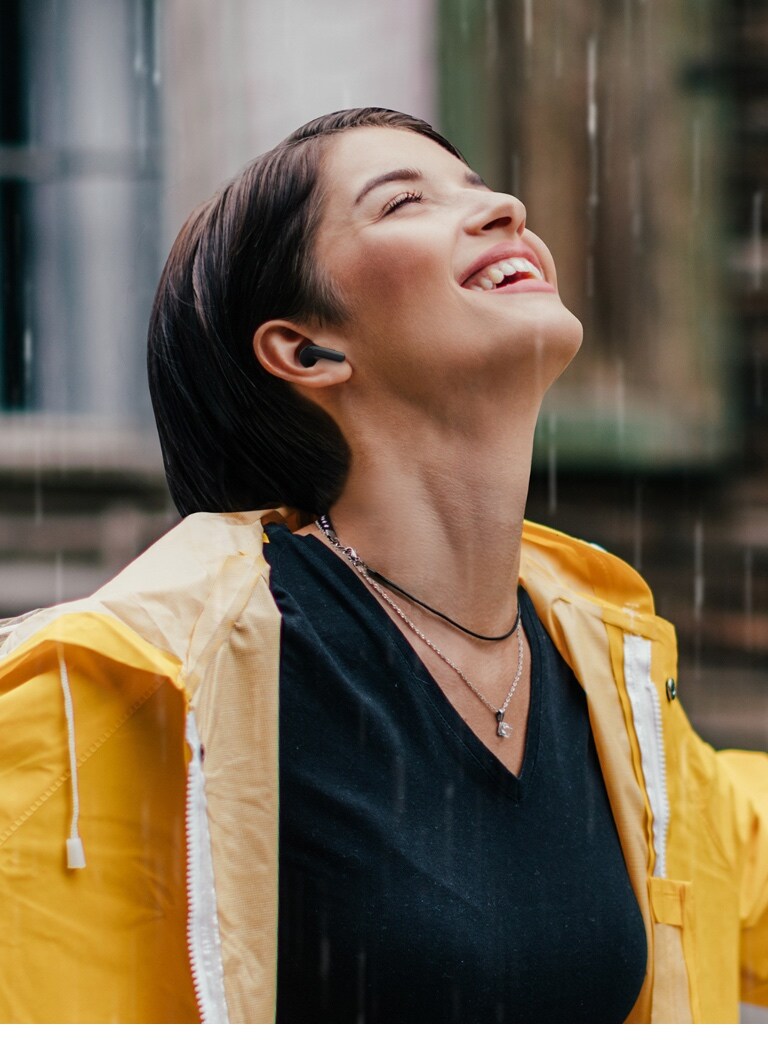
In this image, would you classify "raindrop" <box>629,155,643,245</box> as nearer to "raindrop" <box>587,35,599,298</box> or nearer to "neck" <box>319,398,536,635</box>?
"raindrop" <box>587,35,599,298</box>

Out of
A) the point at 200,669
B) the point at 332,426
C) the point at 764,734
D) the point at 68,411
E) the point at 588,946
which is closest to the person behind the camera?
the point at 200,669

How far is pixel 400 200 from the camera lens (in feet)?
5.73

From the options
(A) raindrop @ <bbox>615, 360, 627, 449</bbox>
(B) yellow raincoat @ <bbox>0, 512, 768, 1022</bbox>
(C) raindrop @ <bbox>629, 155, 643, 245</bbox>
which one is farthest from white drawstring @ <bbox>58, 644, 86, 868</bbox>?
(C) raindrop @ <bbox>629, 155, 643, 245</bbox>

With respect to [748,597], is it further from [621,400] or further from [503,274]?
A: [503,274]

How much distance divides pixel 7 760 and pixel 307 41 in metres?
3.15

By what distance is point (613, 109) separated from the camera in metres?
3.93

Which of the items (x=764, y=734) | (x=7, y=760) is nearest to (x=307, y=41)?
(x=764, y=734)

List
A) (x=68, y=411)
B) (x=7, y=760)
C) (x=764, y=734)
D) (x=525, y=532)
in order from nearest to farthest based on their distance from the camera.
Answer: (x=7, y=760) < (x=525, y=532) < (x=764, y=734) < (x=68, y=411)

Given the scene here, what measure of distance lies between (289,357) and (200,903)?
0.80m

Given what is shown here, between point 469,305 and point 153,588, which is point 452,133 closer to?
point 469,305

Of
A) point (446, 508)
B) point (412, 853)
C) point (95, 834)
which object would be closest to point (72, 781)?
point (95, 834)

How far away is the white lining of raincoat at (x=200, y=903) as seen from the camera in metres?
1.47

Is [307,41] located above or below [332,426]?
above

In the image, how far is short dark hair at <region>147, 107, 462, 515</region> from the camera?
179 cm
